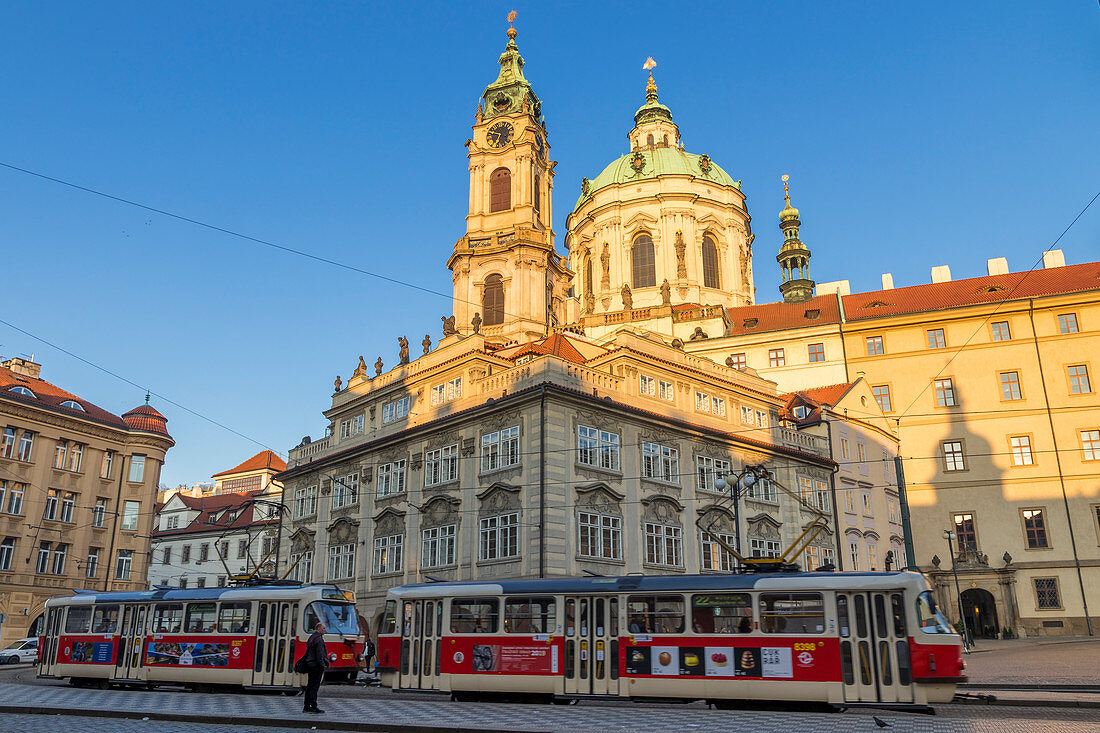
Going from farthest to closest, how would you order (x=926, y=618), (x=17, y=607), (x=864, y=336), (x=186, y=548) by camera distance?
1. (x=186, y=548)
2. (x=864, y=336)
3. (x=17, y=607)
4. (x=926, y=618)

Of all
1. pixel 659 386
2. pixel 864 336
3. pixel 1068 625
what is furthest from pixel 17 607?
pixel 1068 625

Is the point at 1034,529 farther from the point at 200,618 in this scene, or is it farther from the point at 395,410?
the point at 200,618

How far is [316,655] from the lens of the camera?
17.7 metres

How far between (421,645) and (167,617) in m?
8.68

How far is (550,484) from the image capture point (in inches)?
1344

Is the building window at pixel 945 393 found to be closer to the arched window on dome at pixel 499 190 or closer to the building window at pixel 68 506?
the arched window on dome at pixel 499 190

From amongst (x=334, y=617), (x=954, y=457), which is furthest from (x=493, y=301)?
(x=334, y=617)

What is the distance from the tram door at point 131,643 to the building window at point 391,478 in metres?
15.7

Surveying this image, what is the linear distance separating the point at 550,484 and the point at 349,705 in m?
15.8

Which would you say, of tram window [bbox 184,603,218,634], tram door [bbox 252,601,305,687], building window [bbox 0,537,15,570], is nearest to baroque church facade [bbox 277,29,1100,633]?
tram door [bbox 252,601,305,687]

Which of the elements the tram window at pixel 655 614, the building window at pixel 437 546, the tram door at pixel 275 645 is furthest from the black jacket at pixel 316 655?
the building window at pixel 437 546

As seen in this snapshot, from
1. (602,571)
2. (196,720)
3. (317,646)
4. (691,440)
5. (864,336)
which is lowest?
(196,720)

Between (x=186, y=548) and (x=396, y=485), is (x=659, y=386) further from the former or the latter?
(x=186, y=548)

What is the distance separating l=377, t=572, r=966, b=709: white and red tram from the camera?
17.9 meters
